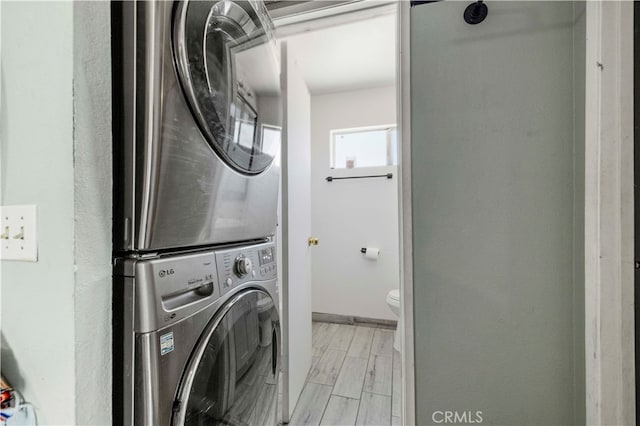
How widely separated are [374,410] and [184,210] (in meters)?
1.53

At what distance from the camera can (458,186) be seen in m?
0.97

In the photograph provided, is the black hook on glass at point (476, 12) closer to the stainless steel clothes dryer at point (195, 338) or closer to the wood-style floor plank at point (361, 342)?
the stainless steel clothes dryer at point (195, 338)

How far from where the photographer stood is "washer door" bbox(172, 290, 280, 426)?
590mm

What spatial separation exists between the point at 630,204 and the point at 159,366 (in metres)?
1.31

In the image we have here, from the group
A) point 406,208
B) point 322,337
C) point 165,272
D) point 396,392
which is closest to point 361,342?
point 322,337

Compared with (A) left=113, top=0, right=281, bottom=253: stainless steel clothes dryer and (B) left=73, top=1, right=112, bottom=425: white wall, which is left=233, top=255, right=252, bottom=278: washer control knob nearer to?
(A) left=113, top=0, right=281, bottom=253: stainless steel clothes dryer

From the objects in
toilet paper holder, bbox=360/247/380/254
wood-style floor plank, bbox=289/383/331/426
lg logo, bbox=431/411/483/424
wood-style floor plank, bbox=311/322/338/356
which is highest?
toilet paper holder, bbox=360/247/380/254

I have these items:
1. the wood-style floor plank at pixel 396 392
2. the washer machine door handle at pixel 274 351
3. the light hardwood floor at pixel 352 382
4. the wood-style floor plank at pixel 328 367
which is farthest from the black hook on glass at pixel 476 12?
the wood-style floor plank at pixel 328 367

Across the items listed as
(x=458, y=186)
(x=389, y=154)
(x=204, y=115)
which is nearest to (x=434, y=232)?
(x=458, y=186)

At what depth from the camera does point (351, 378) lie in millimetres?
1718

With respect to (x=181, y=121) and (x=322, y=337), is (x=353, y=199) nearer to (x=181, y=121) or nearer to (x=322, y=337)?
(x=322, y=337)

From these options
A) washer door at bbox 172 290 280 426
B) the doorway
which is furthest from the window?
washer door at bbox 172 290 280 426

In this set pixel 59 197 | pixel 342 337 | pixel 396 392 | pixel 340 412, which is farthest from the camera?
pixel 342 337

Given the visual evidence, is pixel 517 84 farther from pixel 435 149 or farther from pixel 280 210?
pixel 280 210
